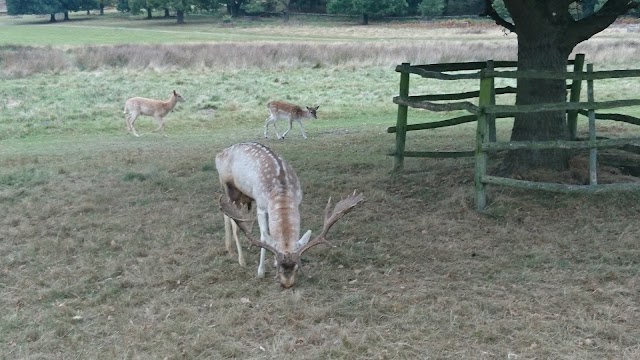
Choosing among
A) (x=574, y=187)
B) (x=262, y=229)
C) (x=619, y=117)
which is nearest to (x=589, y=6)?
(x=619, y=117)

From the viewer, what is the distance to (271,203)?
5.68 meters

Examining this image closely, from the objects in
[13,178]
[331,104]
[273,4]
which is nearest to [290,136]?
[331,104]

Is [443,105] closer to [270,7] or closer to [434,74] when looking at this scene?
[434,74]

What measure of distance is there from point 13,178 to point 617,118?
8.74m

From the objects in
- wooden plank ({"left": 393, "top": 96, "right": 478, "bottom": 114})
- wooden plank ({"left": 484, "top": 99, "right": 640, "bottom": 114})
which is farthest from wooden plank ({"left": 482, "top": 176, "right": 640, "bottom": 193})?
wooden plank ({"left": 393, "top": 96, "right": 478, "bottom": 114})

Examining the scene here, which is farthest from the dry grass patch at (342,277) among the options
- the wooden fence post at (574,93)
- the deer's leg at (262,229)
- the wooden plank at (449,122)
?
the wooden fence post at (574,93)

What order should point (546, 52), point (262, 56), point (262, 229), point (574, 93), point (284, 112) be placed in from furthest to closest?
1. point (262, 56)
2. point (284, 112)
3. point (574, 93)
4. point (546, 52)
5. point (262, 229)

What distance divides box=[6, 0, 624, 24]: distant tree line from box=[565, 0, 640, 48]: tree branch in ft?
171

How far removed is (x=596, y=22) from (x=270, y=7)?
A: 68101mm

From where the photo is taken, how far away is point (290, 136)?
14.7 m

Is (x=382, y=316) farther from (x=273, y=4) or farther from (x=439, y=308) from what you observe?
(x=273, y=4)

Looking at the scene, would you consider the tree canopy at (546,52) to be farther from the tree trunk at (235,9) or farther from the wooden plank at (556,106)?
the tree trunk at (235,9)

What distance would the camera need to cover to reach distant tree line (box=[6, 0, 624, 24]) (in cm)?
6556

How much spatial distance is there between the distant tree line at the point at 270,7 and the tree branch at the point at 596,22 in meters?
52.2
